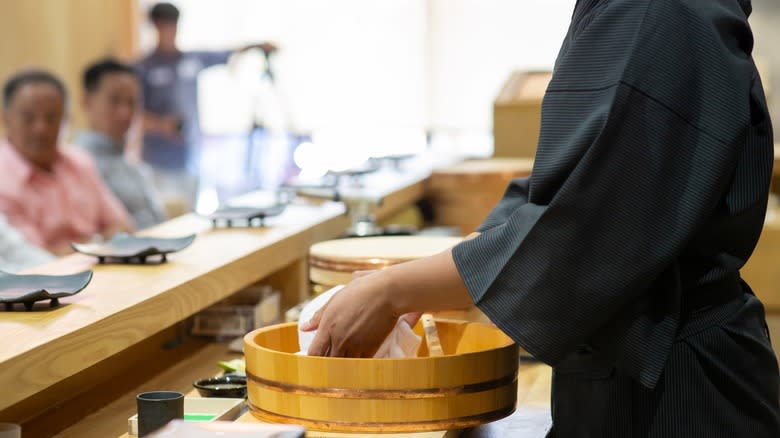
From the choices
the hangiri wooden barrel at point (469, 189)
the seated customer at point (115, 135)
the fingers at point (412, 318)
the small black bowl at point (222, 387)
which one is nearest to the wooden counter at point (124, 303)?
the small black bowl at point (222, 387)

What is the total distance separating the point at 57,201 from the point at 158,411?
3.68 meters

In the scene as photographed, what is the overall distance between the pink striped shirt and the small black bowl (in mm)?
3085

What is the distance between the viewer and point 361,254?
181 centimetres

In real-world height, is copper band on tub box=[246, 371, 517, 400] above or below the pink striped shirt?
above

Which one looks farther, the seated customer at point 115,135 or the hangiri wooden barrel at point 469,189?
the seated customer at point 115,135

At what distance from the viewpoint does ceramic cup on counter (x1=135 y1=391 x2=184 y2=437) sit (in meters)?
1.24

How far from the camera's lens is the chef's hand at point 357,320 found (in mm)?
1153

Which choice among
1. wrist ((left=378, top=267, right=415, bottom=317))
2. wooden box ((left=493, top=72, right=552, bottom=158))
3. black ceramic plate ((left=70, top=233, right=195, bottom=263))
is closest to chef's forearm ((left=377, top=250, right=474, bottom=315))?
wrist ((left=378, top=267, right=415, bottom=317))

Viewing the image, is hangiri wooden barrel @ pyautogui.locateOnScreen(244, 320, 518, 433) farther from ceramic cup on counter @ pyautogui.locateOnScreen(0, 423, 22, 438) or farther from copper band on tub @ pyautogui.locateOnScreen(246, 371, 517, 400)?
ceramic cup on counter @ pyautogui.locateOnScreen(0, 423, 22, 438)

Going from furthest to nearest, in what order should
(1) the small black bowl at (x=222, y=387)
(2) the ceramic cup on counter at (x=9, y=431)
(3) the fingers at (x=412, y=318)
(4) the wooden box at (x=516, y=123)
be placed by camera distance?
(4) the wooden box at (x=516, y=123)
(1) the small black bowl at (x=222, y=387)
(3) the fingers at (x=412, y=318)
(2) the ceramic cup on counter at (x=9, y=431)

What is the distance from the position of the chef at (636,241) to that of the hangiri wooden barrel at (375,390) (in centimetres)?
5

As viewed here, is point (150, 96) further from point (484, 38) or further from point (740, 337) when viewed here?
point (740, 337)

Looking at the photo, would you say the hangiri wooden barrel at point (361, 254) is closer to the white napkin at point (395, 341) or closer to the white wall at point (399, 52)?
the white napkin at point (395, 341)

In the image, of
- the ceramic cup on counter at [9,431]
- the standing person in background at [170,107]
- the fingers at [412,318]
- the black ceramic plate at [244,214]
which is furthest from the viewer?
the standing person in background at [170,107]
